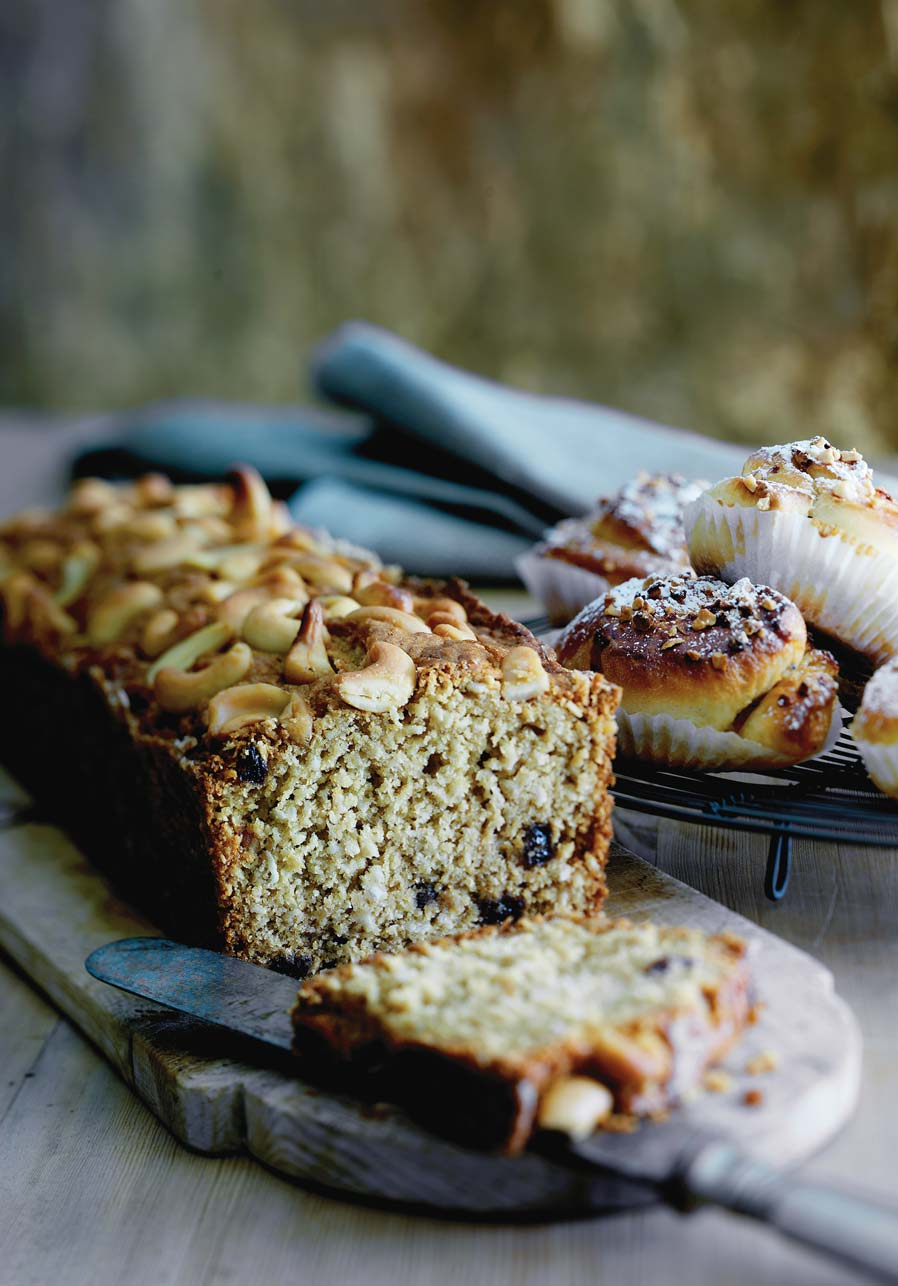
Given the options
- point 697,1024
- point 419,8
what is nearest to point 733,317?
point 419,8

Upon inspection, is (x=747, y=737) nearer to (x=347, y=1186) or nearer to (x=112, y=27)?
(x=347, y=1186)

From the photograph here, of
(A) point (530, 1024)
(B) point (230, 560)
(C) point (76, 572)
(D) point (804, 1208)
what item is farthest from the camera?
(C) point (76, 572)

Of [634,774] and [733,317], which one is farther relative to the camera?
[733,317]

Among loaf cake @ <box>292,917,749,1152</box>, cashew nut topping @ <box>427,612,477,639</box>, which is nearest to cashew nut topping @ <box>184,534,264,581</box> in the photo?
cashew nut topping @ <box>427,612,477,639</box>

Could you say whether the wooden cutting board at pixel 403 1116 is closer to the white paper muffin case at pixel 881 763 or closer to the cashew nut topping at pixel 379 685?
the white paper muffin case at pixel 881 763

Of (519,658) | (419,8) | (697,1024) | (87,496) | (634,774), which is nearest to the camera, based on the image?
(697,1024)

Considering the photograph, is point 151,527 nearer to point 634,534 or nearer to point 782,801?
point 634,534

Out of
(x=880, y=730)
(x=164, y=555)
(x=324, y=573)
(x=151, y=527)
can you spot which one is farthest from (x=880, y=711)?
(x=151, y=527)
